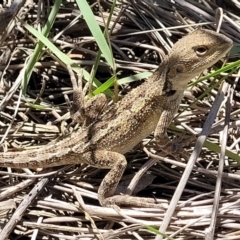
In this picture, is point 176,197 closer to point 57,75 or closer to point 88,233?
point 88,233

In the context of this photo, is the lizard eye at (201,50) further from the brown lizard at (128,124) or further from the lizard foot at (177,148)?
the lizard foot at (177,148)

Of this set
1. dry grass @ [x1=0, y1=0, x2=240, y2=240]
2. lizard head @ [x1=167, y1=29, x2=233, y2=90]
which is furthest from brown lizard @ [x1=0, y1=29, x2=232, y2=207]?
dry grass @ [x1=0, y1=0, x2=240, y2=240]

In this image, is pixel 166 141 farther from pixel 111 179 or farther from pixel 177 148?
pixel 111 179

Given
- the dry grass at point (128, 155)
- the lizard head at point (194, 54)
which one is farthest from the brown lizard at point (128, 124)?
the dry grass at point (128, 155)

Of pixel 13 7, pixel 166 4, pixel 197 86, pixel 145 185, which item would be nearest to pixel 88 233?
pixel 145 185

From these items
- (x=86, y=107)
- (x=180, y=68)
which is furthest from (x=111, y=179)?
(x=180, y=68)

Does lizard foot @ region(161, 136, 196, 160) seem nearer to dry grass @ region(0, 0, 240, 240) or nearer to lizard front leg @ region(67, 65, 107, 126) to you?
dry grass @ region(0, 0, 240, 240)

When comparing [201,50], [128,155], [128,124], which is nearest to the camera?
[201,50]
